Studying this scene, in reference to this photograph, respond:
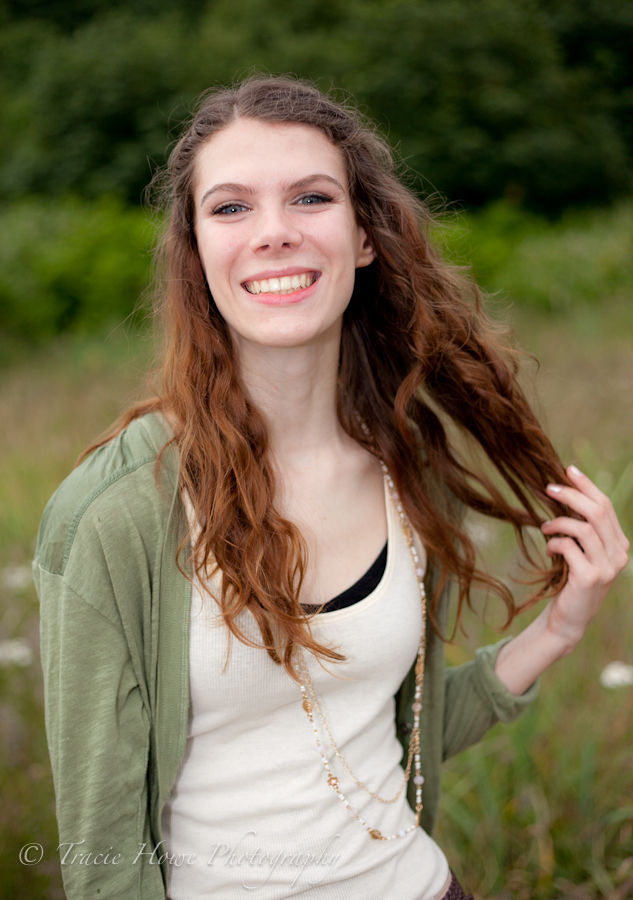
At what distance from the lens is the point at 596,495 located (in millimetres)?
1620

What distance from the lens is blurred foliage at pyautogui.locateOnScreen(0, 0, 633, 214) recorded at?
11578 mm

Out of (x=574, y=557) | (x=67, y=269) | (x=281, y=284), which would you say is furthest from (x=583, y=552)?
(x=67, y=269)

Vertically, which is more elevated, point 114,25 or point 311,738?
point 114,25

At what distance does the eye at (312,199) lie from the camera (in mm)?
1486

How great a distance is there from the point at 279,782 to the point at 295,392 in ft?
2.55

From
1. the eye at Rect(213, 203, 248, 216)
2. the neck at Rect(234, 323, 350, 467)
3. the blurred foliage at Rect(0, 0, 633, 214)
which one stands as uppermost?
the blurred foliage at Rect(0, 0, 633, 214)

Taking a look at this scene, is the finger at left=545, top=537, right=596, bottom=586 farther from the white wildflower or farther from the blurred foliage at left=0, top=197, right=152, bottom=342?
the blurred foliage at left=0, top=197, right=152, bottom=342

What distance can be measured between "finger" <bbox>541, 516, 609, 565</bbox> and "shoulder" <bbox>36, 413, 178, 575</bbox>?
0.85 meters

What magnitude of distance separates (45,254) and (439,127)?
642cm

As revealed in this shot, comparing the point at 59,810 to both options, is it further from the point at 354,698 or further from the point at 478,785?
the point at 478,785

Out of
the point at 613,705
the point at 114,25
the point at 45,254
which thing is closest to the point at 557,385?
the point at 613,705

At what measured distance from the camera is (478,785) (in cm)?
230

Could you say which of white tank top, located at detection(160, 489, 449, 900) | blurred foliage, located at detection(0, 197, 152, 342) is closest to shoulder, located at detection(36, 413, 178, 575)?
white tank top, located at detection(160, 489, 449, 900)

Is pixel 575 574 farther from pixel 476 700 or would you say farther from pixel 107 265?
pixel 107 265
